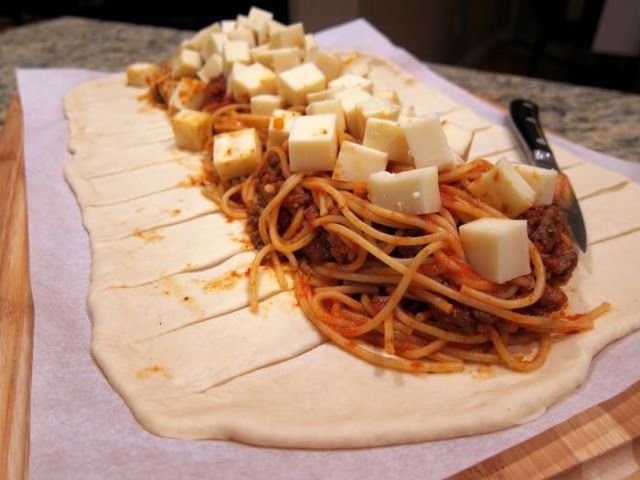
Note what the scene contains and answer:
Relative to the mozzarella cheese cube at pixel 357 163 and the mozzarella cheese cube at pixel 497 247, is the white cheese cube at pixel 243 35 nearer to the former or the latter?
the mozzarella cheese cube at pixel 357 163

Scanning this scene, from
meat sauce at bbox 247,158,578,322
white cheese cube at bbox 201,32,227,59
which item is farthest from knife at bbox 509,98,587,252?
white cheese cube at bbox 201,32,227,59

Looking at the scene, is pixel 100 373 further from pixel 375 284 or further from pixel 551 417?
pixel 551 417

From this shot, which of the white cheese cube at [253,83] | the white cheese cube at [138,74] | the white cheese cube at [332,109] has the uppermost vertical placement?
the white cheese cube at [332,109]

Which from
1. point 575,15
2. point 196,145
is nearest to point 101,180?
point 196,145

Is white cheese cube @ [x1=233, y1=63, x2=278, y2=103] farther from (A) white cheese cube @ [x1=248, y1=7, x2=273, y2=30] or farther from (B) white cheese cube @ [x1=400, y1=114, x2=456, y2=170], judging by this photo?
(B) white cheese cube @ [x1=400, y1=114, x2=456, y2=170]

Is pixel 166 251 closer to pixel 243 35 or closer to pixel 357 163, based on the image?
pixel 357 163

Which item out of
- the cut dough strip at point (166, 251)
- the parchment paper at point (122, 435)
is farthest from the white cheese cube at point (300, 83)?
the parchment paper at point (122, 435)
